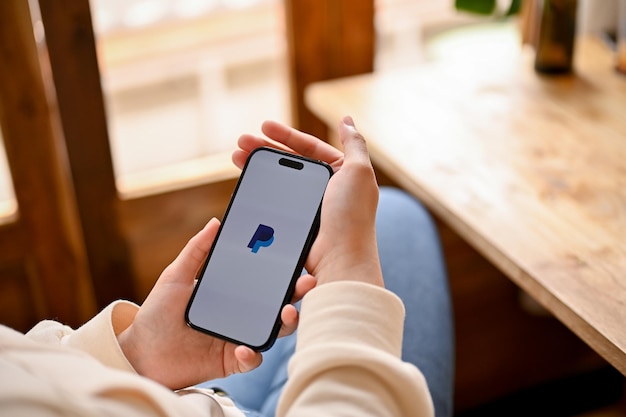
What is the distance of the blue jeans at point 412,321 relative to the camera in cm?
91

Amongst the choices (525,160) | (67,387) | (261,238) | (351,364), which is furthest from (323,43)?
(67,387)

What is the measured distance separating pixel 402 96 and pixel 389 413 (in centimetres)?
83

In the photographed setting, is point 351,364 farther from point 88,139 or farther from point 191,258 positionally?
point 88,139

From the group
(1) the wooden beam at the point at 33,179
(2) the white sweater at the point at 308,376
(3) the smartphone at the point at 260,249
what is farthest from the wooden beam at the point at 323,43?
(2) the white sweater at the point at 308,376

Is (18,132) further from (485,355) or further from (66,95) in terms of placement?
(485,355)

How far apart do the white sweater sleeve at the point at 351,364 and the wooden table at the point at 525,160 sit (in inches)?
11.6

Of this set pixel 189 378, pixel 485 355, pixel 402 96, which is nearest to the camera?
pixel 189 378

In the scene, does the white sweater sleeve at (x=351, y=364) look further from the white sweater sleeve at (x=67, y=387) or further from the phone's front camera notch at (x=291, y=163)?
the phone's front camera notch at (x=291, y=163)

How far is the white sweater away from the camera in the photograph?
44cm

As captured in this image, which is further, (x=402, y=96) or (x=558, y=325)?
(x=558, y=325)

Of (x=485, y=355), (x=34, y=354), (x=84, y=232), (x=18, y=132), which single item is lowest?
(x=485, y=355)

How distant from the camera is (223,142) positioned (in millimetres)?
1555

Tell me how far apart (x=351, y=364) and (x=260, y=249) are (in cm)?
22

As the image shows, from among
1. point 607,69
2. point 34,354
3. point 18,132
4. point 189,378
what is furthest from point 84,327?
point 607,69
